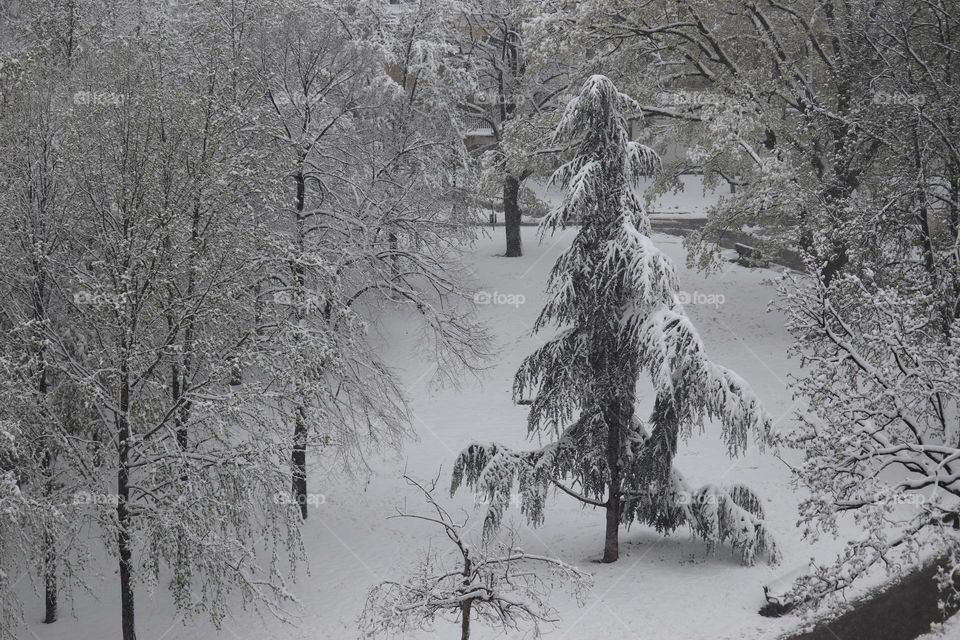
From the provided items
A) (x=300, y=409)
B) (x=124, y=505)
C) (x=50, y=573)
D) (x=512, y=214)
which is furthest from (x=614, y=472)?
(x=512, y=214)

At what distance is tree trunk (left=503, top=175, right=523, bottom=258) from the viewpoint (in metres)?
28.6

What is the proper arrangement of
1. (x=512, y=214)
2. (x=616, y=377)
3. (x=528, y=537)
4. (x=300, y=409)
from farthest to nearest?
(x=512, y=214) < (x=528, y=537) < (x=616, y=377) < (x=300, y=409)

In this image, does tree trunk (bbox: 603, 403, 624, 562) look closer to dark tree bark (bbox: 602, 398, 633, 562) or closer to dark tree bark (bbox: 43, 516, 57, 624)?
dark tree bark (bbox: 602, 398, 633, 562)

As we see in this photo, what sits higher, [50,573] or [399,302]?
[399,302]

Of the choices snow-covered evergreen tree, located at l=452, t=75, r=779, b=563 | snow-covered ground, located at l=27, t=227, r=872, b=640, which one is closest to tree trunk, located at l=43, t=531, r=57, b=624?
snow-covered ground, located at l=27, t=227, r=872, b=640

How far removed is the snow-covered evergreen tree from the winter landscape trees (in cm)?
6

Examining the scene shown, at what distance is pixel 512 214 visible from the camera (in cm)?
2956

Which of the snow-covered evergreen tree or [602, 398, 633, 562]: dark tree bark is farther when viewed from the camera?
[602, 398, 633, 562]: dark tree bark

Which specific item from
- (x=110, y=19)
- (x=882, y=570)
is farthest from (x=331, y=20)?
(x=882, y=570)

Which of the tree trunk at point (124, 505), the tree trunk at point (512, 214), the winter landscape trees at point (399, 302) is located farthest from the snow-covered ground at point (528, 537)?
the tree trunk at point (512, 214)

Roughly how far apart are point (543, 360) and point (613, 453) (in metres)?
2.00

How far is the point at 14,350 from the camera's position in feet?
41.5

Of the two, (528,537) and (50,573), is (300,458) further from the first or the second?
(50,573)

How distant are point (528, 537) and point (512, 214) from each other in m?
14.8
